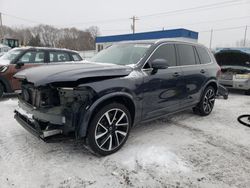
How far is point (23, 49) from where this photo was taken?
7.02 m

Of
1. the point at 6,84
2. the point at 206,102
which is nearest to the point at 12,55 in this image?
the point at 6,84

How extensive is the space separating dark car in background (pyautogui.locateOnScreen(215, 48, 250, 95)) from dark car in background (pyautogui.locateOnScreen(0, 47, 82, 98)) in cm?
594

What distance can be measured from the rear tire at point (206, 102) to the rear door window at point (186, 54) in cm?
99

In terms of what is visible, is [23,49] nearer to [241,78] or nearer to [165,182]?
[165,182]

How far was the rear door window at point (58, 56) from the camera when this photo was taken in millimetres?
7445

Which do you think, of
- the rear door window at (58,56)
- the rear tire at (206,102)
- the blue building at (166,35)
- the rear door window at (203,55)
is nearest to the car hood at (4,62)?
the rear door window at (58,56)

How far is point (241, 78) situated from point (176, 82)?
496 cm

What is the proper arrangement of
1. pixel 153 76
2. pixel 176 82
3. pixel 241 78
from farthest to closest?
pixel 241 78
pixel 176 82
pixel 153 76

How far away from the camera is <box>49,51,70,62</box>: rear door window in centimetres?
745

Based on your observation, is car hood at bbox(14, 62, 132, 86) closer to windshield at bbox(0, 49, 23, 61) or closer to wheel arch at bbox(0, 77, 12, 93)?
wheel arch at bbox(0, 77, 12, 93)

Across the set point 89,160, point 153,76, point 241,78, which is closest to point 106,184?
point 89,160

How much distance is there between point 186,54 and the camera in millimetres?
4730

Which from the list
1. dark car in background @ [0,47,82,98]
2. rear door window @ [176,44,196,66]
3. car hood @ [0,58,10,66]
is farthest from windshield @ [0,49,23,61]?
rear door window @ [176,44,196,66]

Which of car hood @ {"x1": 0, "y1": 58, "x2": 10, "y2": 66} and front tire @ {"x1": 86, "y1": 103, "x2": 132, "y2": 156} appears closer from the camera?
front tire @ {"x1": 86, "y1": 103, "x2": 132, "y2": 156}
